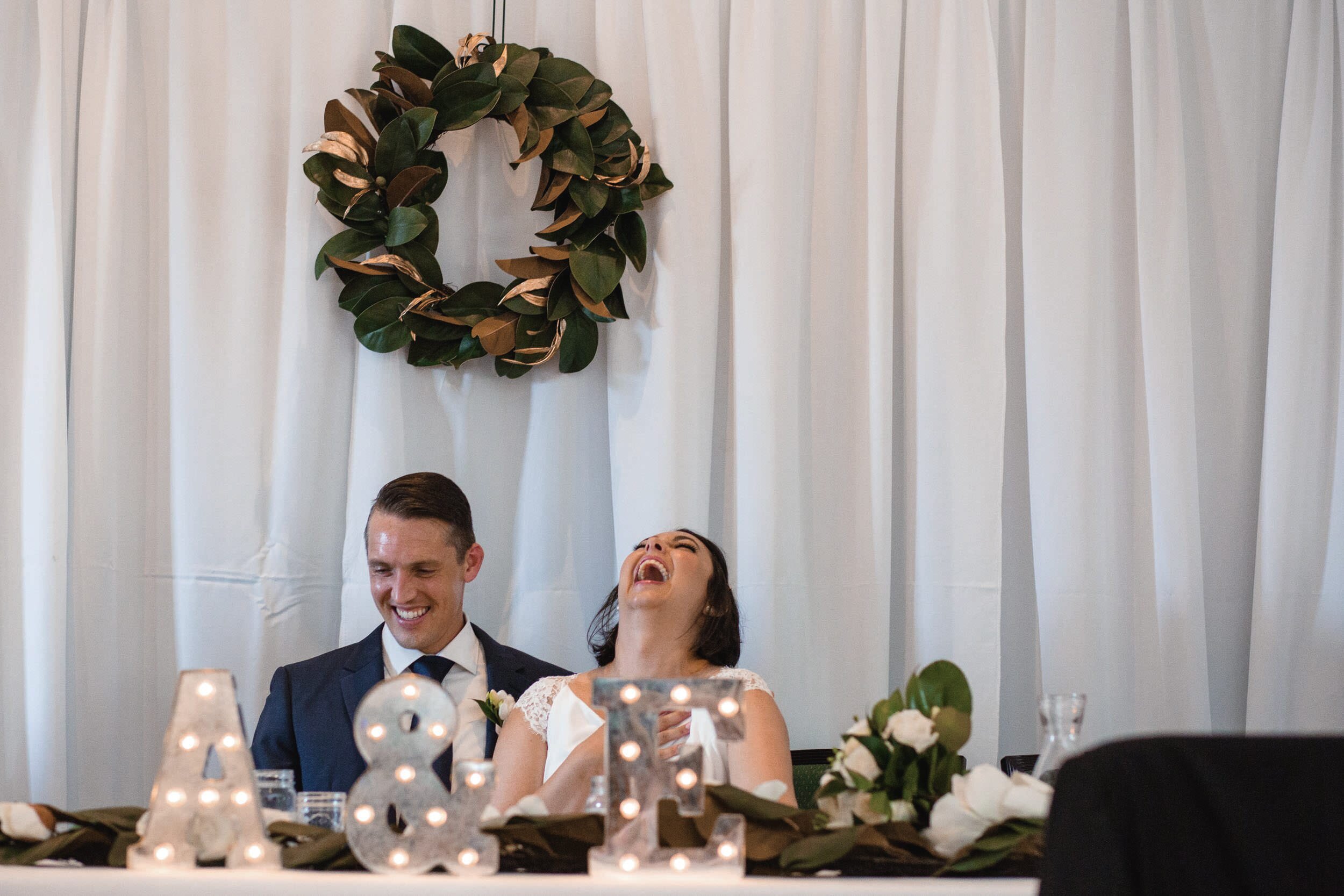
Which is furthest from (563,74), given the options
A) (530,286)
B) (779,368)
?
(779,368)

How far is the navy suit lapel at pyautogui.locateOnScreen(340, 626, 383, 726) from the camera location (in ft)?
7.26

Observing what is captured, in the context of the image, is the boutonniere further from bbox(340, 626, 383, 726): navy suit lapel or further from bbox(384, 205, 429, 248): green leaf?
bbox(384, 205, 429, 248): green leaf

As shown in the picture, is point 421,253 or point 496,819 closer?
point 496,819

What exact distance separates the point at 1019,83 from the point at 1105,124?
0.20 m

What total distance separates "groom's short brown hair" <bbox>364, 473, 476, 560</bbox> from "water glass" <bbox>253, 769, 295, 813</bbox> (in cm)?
96

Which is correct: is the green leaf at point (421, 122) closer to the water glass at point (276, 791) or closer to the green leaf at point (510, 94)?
the green leaf at point (510, 94)

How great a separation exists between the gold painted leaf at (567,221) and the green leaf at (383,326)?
319 mm

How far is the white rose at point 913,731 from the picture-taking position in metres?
1.09

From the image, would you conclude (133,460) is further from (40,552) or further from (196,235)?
(196,235)

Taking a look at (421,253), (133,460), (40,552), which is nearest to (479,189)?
(421,253)

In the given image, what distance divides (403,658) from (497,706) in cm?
31

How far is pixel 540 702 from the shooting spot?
217 cm

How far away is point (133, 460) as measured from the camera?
2.44m

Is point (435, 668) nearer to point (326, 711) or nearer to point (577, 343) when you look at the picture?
point (326, 711)
